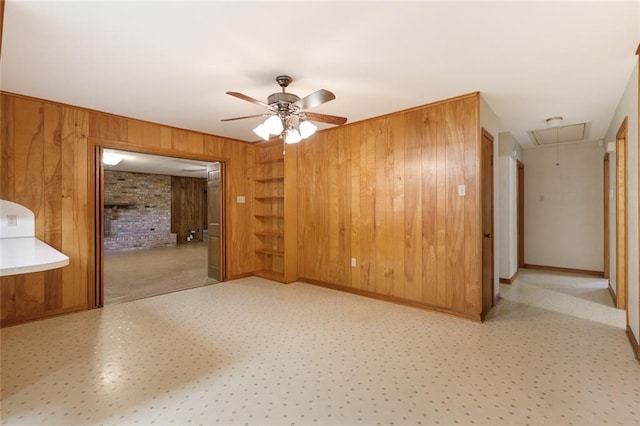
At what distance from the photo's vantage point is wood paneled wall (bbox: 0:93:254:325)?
3131 millimetres

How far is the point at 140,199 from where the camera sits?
9.61m

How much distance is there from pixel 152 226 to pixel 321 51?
9.47m

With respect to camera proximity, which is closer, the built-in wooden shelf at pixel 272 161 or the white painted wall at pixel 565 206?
the built-in wooden shelf at pixel 272 161

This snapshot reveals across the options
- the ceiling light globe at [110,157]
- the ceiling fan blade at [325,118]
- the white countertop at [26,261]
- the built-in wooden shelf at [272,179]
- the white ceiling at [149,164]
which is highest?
the white ceiling at [149,164]

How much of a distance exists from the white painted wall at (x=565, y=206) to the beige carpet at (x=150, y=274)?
20.6 ft

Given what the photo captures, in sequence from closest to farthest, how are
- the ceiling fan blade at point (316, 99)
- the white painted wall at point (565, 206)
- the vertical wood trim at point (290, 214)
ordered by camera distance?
1. the ceiling fan blade at point (316, 99)
2. the vertical wood trim at point (290, 214)
3. the white painted wall at point (565, 206)

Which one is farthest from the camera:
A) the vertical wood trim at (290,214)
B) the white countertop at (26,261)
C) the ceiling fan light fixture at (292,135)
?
the vertical wood trim at (290,214)

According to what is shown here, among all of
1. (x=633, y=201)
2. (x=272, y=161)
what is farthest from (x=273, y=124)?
(x=633, y=201)

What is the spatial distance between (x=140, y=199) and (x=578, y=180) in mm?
11326

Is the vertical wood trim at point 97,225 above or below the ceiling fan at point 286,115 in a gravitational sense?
below

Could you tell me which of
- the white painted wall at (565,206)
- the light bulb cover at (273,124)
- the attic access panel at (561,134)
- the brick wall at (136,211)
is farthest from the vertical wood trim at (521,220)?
→ the brick wall at (136,211)

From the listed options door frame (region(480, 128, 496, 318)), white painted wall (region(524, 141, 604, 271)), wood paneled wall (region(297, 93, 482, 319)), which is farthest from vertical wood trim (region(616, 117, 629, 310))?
white painted wall (region(524, 141, 604, 271))

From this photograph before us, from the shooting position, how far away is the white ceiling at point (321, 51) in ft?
6.10

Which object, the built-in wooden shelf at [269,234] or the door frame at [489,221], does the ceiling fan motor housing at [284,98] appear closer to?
the door frame at [489,221]
